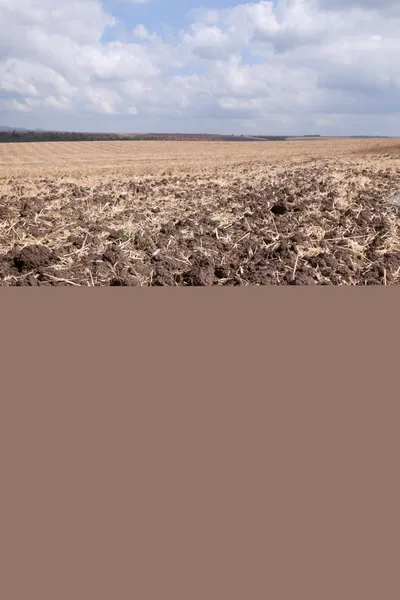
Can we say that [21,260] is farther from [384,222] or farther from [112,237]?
[384,222]

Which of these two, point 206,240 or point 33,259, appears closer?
point 33,259

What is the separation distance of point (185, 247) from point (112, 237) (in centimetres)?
98

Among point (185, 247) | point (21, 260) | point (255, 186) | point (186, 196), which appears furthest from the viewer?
point (255, 186)

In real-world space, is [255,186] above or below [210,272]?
above

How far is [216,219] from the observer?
839 centimetres

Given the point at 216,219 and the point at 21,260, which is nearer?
the point at 21,260

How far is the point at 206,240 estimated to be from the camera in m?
7.14

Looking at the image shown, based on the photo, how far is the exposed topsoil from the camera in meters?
5.82

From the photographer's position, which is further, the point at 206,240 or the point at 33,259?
the point at 206,240

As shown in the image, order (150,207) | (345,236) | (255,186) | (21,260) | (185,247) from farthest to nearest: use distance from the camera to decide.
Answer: (255,186)
(150,207)
(345,236)
(185,247)
(21,260)

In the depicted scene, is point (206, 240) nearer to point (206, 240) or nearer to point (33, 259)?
point (206, 240)

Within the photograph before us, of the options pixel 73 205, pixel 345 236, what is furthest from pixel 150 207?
pixel 345 236

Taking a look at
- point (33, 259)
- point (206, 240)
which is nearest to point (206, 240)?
point (206, 240)

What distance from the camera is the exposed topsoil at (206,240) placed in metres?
5.82
